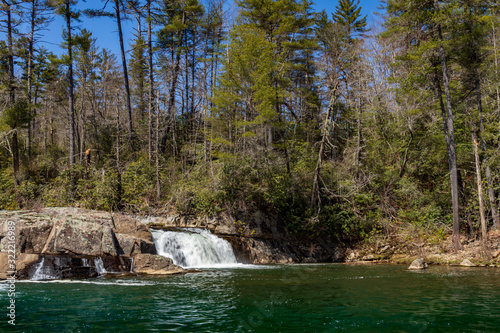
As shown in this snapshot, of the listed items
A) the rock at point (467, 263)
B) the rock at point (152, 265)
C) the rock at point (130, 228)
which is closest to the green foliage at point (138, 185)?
the rock at point (130, 228)

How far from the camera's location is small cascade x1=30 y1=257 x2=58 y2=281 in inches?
435

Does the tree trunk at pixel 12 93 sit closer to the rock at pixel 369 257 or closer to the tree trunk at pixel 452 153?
the rock at pixel 369 257

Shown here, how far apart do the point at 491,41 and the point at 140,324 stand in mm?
21703

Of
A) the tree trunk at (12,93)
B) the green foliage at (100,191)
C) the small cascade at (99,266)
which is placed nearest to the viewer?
the small cascade at (99,266)

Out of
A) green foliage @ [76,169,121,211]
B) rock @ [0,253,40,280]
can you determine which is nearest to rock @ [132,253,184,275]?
rock @ [0,253,40,280]

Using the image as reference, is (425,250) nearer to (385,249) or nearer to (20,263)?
(385,249)

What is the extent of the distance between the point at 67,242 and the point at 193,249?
529 cm

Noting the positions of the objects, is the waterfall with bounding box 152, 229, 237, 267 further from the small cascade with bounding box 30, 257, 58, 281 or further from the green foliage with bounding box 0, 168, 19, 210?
the green foliage with bounding box 0, 168, 19, 210

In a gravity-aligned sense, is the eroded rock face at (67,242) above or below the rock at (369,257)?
above

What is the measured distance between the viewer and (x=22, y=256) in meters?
11.3

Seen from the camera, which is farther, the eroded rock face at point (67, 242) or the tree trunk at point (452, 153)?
the tree trunk at point (452, 153)

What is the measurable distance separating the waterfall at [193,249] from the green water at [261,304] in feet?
11.2

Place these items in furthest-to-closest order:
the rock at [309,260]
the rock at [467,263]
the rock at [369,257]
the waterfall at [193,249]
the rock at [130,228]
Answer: the rock at [309,260] → the rock at [369,257] → the waterfall at [193,249] → the rock at [467,263] → the rock at [130,228]

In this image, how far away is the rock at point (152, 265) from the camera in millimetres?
12641
